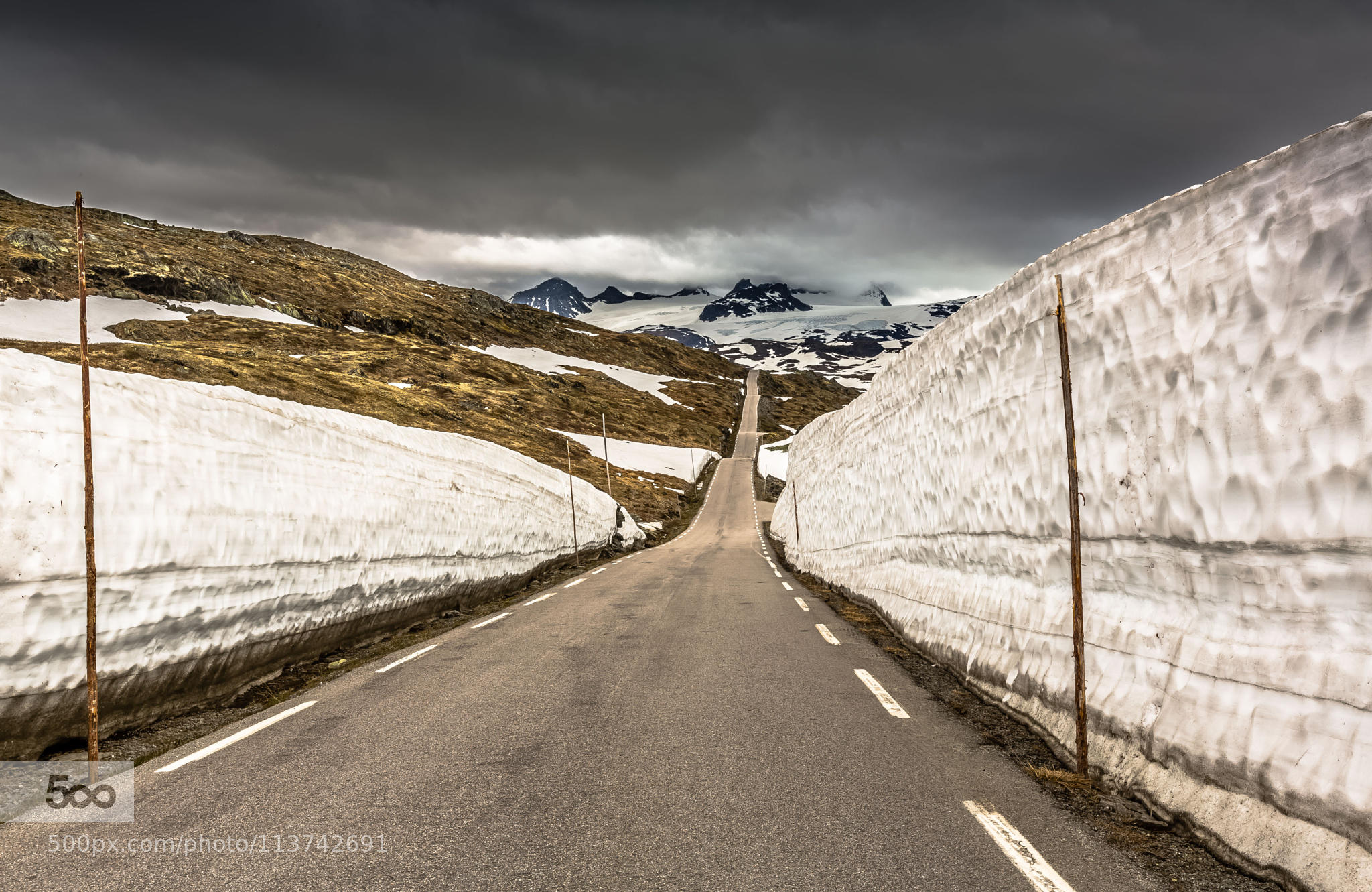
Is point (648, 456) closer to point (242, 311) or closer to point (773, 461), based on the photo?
point (773, 461)

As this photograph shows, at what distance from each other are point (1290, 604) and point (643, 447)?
78.6m

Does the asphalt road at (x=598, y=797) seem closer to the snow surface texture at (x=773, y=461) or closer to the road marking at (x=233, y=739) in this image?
the road marking at (x=233, y=739)

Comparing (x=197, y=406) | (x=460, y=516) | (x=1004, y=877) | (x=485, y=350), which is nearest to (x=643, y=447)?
(x=485, y=350)

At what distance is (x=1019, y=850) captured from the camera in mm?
3443

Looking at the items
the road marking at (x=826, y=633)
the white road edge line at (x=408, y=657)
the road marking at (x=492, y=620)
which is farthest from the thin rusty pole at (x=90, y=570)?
the road marking at (x=826, y=633)

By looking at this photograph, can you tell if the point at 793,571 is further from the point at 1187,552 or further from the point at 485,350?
the point at 485,350

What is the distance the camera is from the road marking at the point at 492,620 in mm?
11564

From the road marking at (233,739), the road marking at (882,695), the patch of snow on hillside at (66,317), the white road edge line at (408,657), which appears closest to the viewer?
the road marking at (233,739)

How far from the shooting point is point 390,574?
11.5 metres

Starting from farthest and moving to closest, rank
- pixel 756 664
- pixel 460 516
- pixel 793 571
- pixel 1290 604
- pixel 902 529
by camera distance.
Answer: pixel 793 571 → pixel 460 516 → pixel 902 529 → pixel 756 664 → pixel 1290 604

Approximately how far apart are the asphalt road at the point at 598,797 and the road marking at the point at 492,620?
3.76 m

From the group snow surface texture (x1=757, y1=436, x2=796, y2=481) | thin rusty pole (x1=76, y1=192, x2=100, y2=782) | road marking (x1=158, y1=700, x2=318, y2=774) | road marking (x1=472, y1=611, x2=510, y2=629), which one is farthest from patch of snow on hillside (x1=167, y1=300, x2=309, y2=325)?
thin rusty pole (x1=76, y1=192, x2=100, y2=782)

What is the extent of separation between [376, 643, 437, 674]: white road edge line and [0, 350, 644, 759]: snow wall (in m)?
1.24

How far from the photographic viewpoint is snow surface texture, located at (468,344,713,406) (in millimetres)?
117750
